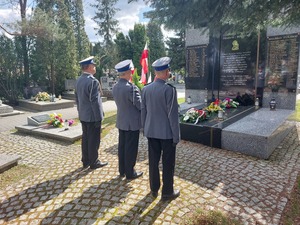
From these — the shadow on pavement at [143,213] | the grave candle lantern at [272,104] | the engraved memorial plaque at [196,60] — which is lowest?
the shadow on pavement at [143,213]

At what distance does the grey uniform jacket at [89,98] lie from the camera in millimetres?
4082

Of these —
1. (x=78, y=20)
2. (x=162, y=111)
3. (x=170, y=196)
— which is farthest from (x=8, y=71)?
(x=78, y=20)

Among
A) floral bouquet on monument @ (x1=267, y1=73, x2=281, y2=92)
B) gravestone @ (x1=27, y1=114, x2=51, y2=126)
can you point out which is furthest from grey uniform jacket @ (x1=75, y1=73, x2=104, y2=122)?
floral bouquet on monument @ (x1=267, y1=73, x2=281, y2=92)

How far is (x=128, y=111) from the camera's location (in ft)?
12.3

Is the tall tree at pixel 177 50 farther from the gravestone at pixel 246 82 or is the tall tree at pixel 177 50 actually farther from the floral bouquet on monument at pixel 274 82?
the floral bouquet on monument at pixel 274 82

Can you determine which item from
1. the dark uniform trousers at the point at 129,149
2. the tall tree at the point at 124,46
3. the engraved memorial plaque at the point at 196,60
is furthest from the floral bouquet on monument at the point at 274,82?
the tall tree at the point at 124,46

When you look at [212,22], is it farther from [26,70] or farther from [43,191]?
[26,70]

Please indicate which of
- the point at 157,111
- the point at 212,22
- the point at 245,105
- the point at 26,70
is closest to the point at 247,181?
the point at 157,111

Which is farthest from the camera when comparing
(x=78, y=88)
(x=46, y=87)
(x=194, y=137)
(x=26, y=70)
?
(x=46, y=87)

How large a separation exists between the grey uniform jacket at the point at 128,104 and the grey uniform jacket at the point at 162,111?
1.54 ft

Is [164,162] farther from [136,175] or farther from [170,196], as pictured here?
[136,175]

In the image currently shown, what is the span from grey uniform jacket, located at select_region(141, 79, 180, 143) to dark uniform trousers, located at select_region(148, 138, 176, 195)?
13 cm

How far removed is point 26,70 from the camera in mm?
15625

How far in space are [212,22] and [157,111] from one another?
249cm
